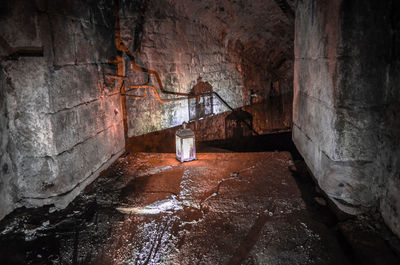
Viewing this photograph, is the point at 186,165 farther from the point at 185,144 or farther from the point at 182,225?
the point at 182,225

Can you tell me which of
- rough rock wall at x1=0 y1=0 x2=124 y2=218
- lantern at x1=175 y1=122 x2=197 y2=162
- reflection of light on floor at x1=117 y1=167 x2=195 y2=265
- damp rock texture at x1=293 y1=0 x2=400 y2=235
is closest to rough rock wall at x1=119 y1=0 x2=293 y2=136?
lantern at x1=175 y1=122 x2=197 y2=162

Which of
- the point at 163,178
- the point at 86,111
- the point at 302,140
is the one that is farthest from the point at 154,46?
the point at 302,140

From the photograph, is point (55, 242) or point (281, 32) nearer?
point (55, 242)

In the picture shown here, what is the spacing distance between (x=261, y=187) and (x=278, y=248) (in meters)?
0.91

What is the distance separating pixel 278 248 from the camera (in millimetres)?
1777

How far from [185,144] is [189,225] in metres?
1.45

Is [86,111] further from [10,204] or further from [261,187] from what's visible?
[261,187]

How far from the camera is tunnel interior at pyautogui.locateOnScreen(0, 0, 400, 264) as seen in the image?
184 cm

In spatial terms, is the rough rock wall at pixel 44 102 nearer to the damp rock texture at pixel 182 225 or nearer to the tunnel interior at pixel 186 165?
the tunnel interior at pixel 186 165

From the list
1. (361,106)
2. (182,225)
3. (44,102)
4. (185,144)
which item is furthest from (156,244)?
(361,106)

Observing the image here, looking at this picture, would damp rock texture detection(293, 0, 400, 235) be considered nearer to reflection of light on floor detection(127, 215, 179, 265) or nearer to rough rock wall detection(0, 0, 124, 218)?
reflection of light on floor detection(127, 215, 179, 265)

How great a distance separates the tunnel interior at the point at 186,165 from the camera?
1.84 m

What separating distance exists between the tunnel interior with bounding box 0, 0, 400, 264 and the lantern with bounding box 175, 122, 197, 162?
0.11 meters

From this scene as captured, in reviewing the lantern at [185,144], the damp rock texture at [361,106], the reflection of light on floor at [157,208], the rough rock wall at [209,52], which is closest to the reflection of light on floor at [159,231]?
the reflection of light on floor at [157,208]
